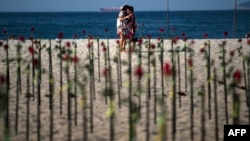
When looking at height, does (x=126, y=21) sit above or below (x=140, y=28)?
below

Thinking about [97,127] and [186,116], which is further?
[186,116]

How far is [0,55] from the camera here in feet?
49.4

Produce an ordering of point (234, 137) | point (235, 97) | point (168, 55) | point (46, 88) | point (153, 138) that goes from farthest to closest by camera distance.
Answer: point (168, 55)
point (46, 88)
point (153, 138)
point (234, 137)
point (235, 97)

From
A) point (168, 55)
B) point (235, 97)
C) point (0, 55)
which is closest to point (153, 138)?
point (235, 97)

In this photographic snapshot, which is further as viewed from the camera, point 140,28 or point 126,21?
point 140,28

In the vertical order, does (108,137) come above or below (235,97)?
below

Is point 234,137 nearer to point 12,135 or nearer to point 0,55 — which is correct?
point 12,135

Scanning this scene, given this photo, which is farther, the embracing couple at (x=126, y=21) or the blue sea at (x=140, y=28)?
the blue sea at (x=140, y=28)

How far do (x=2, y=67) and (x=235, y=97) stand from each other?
9.41 meters

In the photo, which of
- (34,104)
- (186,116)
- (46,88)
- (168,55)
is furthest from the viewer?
(168,55)

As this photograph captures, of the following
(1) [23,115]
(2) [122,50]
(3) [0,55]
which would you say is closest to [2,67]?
(3) [0,55]

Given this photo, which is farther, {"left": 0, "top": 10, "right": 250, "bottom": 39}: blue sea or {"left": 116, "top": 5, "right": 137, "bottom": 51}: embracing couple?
{"left": 0, "top": 10, "right": 250, "bottom": 39}: blue sea

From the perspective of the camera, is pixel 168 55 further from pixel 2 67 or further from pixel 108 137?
pixel 108 137

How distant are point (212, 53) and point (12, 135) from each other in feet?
34.8
